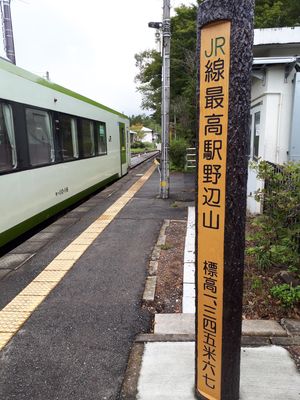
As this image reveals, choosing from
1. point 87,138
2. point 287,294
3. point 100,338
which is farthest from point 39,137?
point 287,294

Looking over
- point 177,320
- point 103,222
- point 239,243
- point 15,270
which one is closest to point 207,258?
point 239,243

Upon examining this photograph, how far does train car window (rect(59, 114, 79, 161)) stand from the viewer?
726 centimetres

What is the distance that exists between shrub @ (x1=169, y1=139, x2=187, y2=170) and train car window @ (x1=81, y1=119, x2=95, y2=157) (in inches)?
297

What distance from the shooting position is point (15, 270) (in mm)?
4543

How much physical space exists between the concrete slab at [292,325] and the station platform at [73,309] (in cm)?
132

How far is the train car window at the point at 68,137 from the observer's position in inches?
286

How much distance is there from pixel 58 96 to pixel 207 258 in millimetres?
6010

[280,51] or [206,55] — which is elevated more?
[280,51]

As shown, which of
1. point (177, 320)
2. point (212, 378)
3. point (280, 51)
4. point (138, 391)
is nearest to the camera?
point (212, 378)

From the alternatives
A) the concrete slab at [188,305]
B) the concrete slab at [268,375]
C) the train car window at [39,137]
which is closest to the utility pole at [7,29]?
the train car window at [39,137]

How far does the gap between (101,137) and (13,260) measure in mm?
6534

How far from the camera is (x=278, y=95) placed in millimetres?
6348

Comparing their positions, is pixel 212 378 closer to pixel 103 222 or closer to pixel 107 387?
pixel 107 387

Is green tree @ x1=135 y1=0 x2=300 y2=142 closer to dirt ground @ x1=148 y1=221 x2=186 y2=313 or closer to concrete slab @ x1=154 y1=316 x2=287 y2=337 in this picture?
dirt ground @ x1=148 y1=221 x2=186 y2=313
